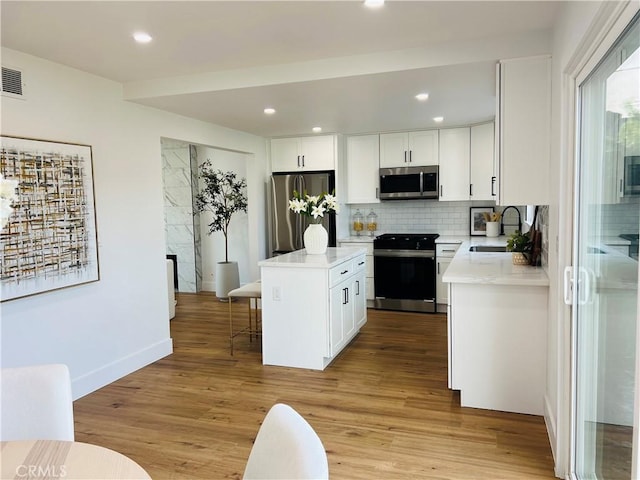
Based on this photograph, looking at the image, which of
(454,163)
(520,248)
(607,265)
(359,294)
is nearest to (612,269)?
(607,265)

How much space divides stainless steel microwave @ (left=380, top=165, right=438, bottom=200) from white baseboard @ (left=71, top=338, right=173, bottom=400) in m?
3.42

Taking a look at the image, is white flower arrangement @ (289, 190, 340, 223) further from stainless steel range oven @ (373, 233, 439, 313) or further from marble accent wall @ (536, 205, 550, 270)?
stainless steel range oven @ (373, 233, 439, 313)

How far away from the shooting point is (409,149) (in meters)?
6.27

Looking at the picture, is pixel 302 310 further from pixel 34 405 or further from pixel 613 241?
pixel 613 241

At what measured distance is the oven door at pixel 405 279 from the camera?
5930 millimetres

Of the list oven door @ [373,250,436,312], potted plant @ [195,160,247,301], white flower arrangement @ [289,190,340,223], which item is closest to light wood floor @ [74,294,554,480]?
oven door @ [373,250,436,312]

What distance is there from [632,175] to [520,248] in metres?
2.20

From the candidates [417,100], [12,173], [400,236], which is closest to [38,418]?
[12,173]

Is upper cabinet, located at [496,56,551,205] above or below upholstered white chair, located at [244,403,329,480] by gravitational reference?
above

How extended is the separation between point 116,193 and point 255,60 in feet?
5.34

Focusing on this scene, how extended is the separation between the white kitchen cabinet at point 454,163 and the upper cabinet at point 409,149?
4.8 inches

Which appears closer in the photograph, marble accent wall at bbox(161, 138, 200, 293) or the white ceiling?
the white ceiling

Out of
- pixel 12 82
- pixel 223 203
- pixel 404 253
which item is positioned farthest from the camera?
pixel 223 203

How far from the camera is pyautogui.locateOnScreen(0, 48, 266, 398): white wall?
322 centimetres
